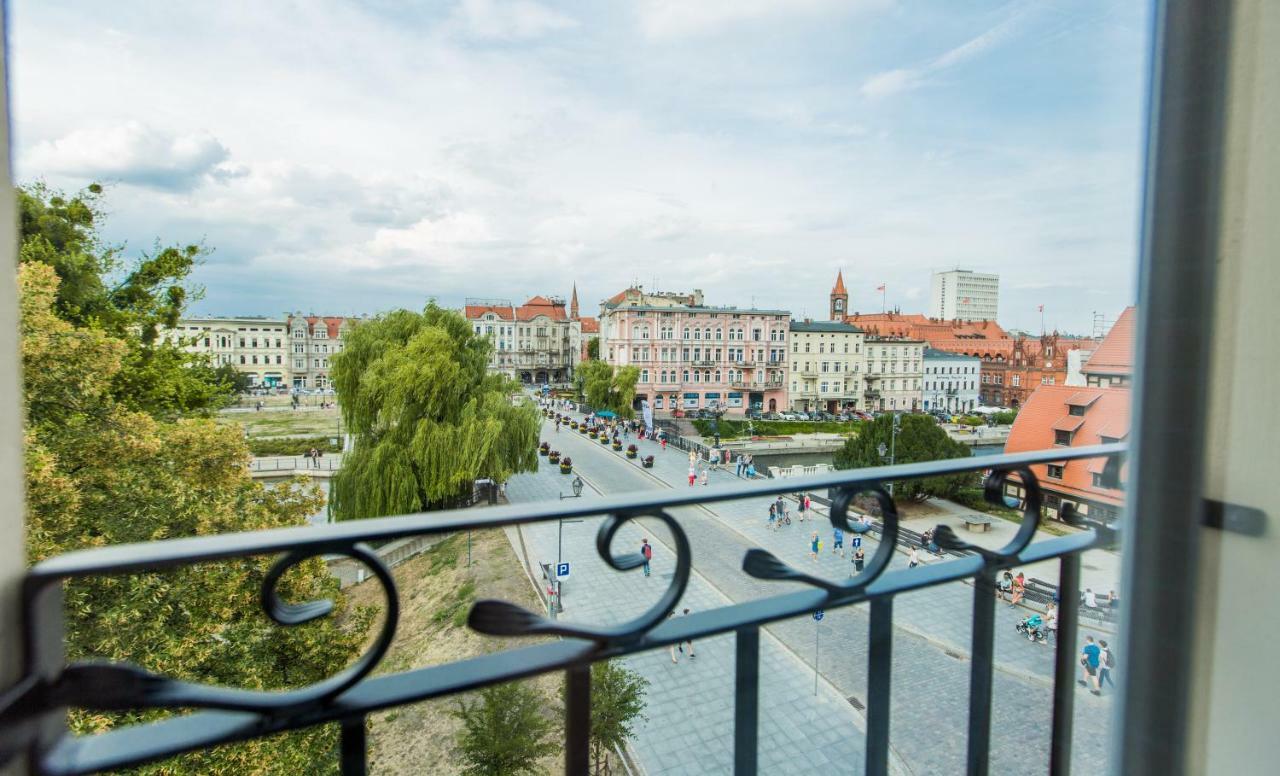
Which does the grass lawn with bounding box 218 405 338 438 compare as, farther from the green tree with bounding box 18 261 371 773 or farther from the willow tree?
the green tree with bounding box 18 261 371 773

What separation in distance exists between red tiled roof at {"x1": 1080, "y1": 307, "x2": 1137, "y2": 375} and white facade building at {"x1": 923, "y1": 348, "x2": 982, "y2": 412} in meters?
32.6

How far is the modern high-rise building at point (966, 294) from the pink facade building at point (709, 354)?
16.8 meters

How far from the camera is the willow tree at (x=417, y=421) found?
11.4 meters

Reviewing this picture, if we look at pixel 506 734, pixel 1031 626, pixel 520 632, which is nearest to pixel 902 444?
pixel 506 734

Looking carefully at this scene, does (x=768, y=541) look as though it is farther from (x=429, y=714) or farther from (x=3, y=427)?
(x=3, y=427)

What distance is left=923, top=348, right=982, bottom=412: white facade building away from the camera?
31234 millimetres

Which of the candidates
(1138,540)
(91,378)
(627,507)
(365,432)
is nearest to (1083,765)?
(1138,540)

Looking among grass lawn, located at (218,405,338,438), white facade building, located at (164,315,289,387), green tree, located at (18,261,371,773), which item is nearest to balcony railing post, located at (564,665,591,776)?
green tree, located at (18,261,371,773)

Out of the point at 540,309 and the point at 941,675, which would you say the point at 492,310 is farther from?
the point at 941,675

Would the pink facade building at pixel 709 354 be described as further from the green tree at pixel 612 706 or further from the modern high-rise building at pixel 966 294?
the green tree at pixel 612 706

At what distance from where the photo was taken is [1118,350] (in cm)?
98

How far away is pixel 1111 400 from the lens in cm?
104

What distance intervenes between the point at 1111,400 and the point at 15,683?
1.37 metres

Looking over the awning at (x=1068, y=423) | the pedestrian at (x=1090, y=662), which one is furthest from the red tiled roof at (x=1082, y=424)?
the pedestrian at (x=1090, y=662)
